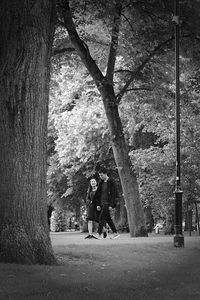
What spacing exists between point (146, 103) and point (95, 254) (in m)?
14.5

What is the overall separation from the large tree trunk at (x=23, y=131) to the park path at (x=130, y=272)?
820 millimetres

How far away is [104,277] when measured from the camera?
8562 millimetres

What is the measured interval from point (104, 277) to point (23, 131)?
285cm

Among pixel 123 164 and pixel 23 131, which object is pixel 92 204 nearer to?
pixel 123 164

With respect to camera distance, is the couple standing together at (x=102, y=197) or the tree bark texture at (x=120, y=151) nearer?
the couple standing together at (x=102, y=197)

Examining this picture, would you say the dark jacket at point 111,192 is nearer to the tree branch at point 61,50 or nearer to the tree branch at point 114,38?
the tree branch at point 114,38

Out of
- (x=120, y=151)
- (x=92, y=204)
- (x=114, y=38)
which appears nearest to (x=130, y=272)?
(x=92, y=204)

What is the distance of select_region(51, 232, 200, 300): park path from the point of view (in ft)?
24.1

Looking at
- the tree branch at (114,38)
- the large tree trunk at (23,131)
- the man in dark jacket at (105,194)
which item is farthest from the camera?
the tree branch at (114,38)

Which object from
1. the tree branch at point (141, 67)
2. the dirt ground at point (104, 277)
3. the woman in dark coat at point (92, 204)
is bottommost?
the dirt ground at point (104, 277)

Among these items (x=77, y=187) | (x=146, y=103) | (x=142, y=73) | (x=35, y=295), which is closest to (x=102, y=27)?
(x=142, y=73)

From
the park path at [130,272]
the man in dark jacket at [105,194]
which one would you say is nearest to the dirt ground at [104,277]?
the park path at [130,272]

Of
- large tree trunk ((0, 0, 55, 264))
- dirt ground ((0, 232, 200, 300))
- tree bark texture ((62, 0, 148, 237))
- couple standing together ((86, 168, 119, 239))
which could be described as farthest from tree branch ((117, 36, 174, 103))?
large tree trunk ((0, 0, 55, 264))

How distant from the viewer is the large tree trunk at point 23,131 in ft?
31.0
